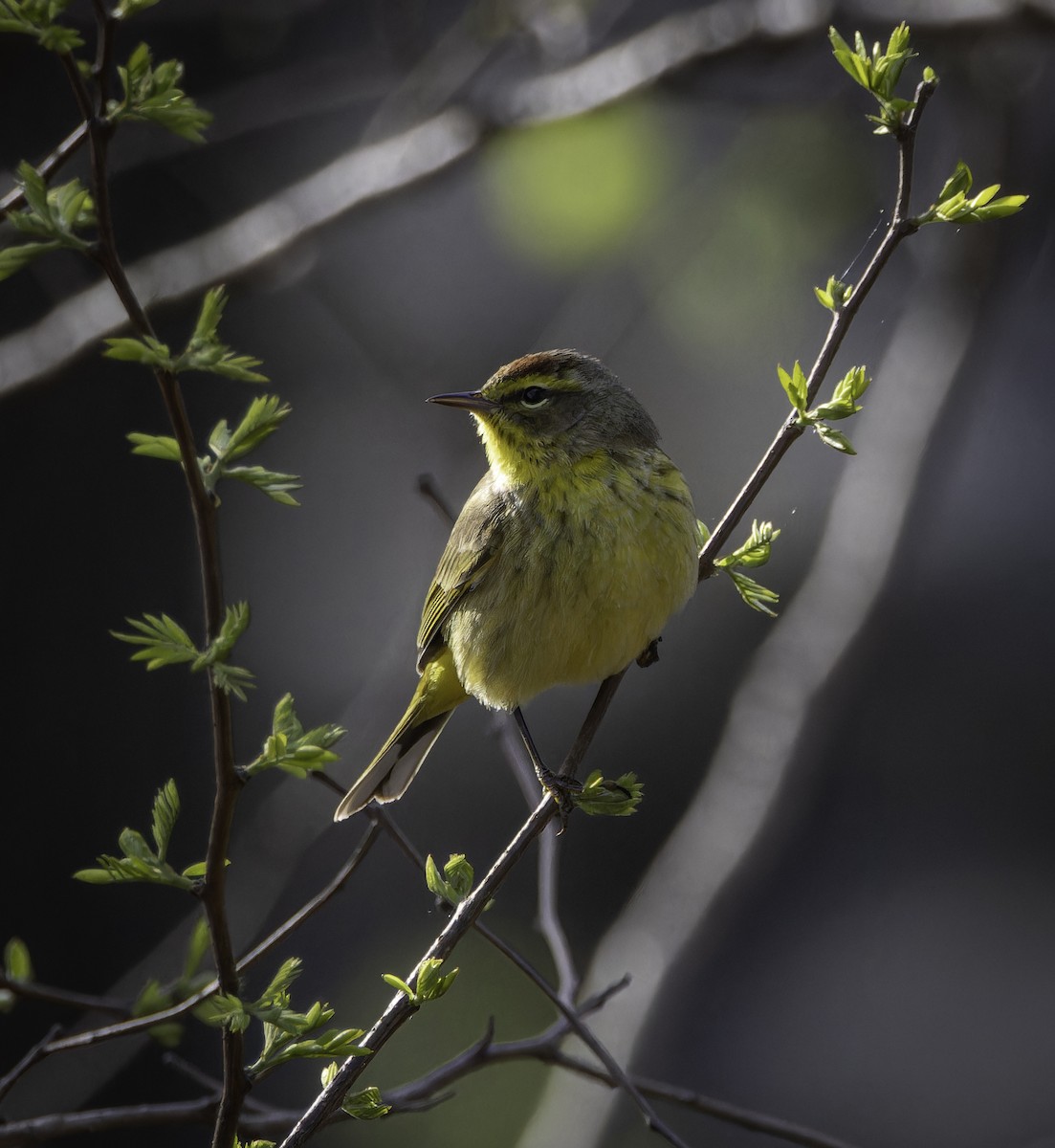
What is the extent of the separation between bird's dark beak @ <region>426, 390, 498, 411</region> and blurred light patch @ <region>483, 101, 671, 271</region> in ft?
3.68

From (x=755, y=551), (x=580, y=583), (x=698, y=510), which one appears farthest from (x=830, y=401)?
(x=698, y=510)

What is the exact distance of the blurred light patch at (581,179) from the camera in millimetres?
4914

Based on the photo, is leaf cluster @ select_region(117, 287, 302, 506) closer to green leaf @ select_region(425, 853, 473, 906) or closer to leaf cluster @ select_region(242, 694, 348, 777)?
Result: leaf cluster @ select_region(242, 694, 348, 777)

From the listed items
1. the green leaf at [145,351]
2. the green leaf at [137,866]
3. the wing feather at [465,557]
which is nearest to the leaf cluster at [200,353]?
the green leaf at [145,351]

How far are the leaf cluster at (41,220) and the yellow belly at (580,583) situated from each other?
2.08 m

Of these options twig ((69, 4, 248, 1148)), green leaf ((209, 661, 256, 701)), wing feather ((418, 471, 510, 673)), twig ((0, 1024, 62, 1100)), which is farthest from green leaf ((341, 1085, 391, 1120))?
wing feather ((418, 471, 510, 673))

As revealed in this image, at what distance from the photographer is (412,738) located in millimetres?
4293

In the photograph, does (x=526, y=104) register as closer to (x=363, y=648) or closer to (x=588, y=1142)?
(x=363, y=648)

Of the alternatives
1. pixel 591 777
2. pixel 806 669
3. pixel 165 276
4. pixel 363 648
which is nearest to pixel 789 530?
pixel 806 669

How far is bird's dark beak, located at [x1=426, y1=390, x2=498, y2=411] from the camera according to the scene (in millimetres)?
4012

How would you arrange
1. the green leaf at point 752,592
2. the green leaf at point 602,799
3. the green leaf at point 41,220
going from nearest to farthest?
the green leaf at point 41,220 < the green leaf at point 602,799 < the green leaf at point 752,592

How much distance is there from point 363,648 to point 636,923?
2.64m

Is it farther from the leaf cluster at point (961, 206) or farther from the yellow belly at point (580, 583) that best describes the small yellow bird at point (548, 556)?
the leaf cluster at point (961, 206)

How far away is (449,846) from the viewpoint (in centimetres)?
625
